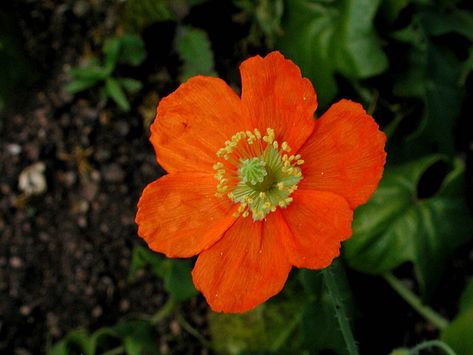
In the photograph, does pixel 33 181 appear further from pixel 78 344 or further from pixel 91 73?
pixel 78 344

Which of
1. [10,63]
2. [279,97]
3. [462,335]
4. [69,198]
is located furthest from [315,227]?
[10,63]

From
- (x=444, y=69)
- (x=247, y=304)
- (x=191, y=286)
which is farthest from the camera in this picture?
(x=191, y=286)

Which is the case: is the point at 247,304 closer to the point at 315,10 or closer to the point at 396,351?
the point at 396,351

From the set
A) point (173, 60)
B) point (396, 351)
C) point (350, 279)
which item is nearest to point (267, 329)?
point (350, 279)

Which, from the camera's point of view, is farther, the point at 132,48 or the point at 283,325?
the point at 132,48

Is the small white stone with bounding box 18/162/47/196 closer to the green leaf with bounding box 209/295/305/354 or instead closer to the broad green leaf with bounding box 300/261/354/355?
the green leaf with bounding box 209/295/305/354

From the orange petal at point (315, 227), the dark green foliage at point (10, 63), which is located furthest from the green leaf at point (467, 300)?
the dark green foliage at point (10, 63)
